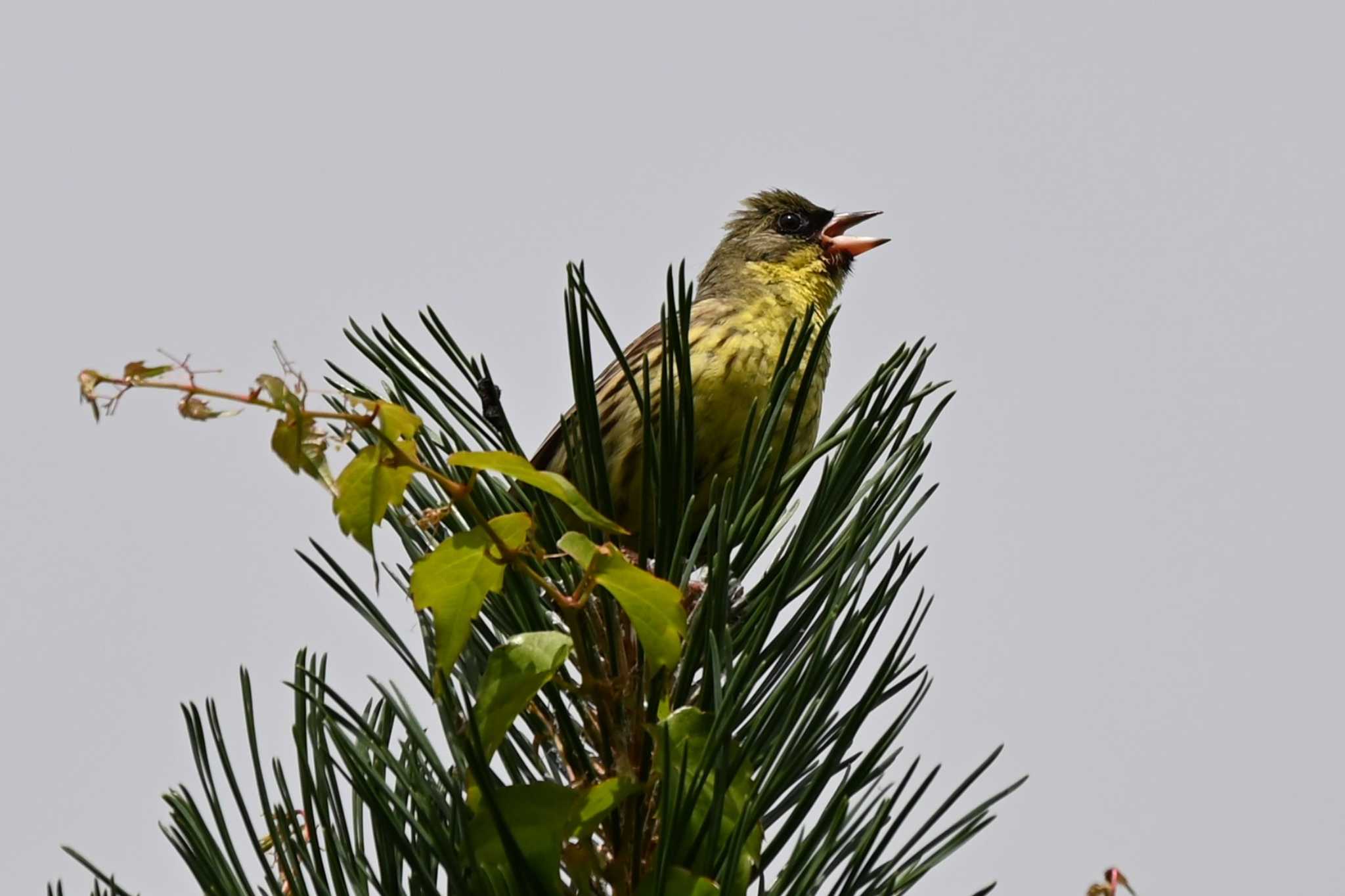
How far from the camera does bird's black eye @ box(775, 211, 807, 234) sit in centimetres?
Answer: 634

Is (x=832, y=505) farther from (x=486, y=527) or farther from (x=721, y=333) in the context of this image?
(x=721, y=333)

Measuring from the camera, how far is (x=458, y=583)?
1854mm

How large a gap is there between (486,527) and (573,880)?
502 millimetres

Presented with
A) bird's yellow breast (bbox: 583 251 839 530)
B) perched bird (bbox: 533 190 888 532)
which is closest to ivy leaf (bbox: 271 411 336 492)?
perched bird (bbox: 533 190 888 532)

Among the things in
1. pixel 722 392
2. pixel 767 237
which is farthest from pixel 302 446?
pixel 767 237

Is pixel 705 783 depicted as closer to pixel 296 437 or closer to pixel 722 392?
pixel 296 437

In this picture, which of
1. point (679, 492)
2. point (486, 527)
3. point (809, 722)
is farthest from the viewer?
point (679, 492)

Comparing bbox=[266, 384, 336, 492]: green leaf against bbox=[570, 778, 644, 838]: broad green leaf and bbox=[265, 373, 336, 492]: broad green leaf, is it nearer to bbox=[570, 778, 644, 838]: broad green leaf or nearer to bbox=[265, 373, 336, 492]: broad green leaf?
bbox=[265, 373, 336, 492]: broad green leaf

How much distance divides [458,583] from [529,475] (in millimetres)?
157

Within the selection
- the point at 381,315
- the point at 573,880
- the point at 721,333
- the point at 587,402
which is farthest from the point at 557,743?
the point at 721,333

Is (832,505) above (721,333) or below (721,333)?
below

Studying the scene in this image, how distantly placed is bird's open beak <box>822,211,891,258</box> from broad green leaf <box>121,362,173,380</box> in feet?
14.2

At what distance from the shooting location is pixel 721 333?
15.6 ft

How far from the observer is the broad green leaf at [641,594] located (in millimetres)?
1880
